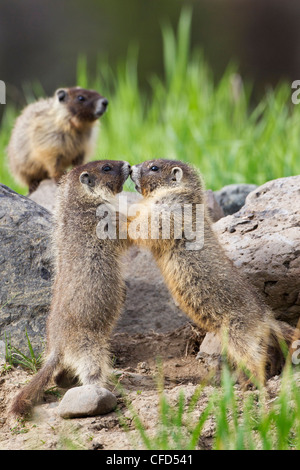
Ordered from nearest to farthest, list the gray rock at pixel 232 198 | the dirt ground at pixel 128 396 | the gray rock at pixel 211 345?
the dirt ground at pixel 128 396 → the gray rock at pixel 211 345 → the gray rock at pixel 232 198

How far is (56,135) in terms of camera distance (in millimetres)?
7156

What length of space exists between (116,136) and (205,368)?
447 centimetres

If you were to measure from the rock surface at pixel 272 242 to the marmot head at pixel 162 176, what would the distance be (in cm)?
43

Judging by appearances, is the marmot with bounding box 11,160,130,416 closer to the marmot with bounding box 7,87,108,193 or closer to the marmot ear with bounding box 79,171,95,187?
the marmot ear with bounding box 79,171,95,187

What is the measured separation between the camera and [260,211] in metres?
4.75

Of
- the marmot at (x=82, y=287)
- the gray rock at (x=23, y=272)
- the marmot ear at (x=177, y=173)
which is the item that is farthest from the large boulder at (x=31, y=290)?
the marmot ear at (x=177, y=173)

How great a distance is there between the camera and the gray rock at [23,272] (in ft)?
14.4

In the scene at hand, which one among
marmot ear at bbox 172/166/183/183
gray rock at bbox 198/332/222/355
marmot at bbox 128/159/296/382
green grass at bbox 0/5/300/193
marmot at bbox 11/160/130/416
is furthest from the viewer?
green grass at bbox 0/5/300/193

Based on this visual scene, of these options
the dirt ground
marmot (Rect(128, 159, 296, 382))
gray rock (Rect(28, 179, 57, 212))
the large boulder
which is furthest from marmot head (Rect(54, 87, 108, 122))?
the dirt ground

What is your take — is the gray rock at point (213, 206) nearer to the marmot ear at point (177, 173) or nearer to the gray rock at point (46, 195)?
the marmot ear at point (177, 173)

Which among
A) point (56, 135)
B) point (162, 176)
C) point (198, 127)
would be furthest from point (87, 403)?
Answer: point (198, 127)

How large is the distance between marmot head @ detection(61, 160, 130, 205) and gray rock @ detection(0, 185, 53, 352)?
37cm

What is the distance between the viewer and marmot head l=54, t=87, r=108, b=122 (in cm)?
706
